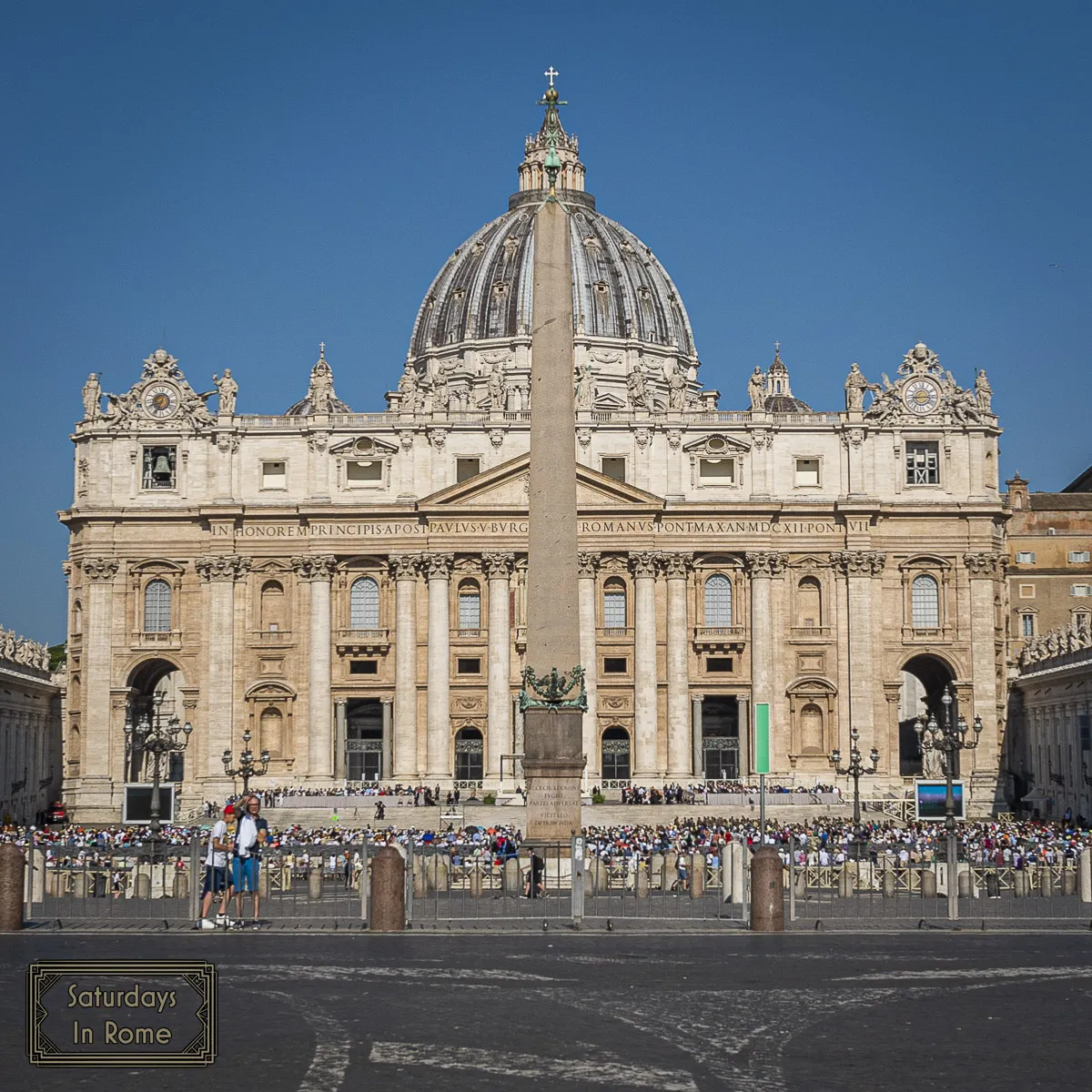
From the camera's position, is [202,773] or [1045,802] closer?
[1045,802]

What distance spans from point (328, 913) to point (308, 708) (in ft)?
179

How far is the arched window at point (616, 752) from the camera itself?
84.8 meters

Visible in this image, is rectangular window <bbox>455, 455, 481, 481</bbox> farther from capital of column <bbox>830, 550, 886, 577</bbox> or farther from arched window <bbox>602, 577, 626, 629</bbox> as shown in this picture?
capital of column <bbox>830, 550, 886, 577</bbox>

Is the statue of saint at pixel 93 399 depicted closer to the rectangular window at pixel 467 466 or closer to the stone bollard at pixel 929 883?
the rectangular window at pixel 467 466

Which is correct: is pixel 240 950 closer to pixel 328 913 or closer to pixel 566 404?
pixel 328 913

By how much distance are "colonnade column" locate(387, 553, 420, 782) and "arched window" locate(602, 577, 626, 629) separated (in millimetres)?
8176

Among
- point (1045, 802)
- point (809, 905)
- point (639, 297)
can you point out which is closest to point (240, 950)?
point (809, 905)

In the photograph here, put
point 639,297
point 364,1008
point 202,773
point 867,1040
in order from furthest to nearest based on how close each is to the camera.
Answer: point 639,297 → point 202,773 → point 364,1008 → point 867,1040

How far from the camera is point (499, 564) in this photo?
84312 mm

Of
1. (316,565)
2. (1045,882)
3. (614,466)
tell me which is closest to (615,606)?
(614,466)

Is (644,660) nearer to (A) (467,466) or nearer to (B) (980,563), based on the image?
(A) (467,466)

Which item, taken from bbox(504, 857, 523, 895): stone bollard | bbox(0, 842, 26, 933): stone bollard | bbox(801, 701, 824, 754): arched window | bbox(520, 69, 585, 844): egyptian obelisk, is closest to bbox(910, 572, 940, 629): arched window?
bbox(801, 701, 824, 754): arched window

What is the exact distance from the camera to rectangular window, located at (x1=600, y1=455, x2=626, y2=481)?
8531 cm

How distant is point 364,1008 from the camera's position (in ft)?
60.6
